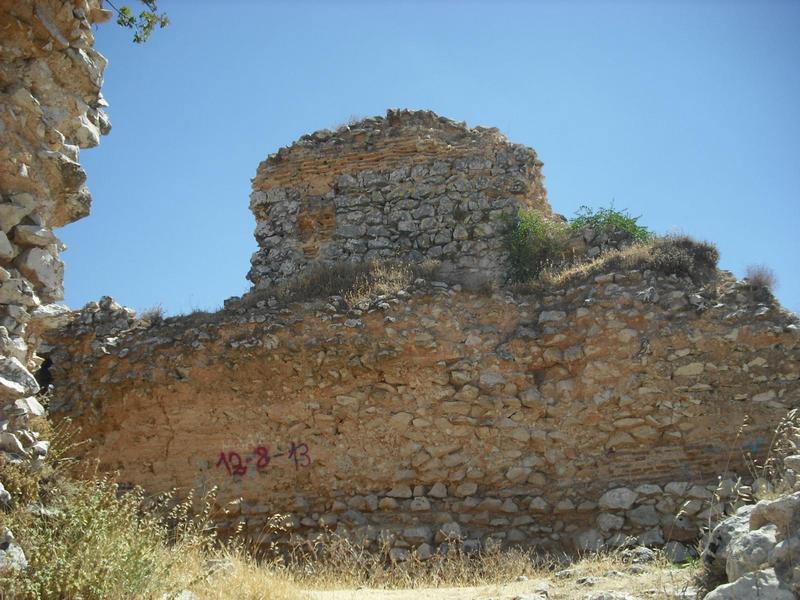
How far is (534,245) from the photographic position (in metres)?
10.8

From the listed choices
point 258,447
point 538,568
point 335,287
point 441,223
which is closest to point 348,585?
point 538,568

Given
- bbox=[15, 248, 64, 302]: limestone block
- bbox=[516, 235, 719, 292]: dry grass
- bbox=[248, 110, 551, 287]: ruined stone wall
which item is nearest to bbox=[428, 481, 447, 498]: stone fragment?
bbox=[516, 235, 719, 292]: dry grass

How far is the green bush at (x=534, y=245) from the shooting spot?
10.6 metres

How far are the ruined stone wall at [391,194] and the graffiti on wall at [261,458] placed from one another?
351 centimetres

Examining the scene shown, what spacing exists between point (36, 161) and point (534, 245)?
7022 millimetres

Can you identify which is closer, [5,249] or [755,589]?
[755,589]

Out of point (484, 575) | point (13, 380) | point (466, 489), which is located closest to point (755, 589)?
point (484, 575)

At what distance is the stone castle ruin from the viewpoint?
806cm

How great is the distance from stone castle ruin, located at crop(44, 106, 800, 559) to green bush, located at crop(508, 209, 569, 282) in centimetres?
35

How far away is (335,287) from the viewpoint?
33.3ft

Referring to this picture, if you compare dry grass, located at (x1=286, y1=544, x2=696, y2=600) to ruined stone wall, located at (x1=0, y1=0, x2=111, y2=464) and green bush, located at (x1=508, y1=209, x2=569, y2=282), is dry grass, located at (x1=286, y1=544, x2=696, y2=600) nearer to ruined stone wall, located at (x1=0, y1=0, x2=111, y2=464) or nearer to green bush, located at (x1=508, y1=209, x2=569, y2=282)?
ruined stone wall, located at (x1=0, y1=0, x2=111, y2=464)

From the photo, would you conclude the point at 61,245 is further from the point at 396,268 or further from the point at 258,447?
the point at 396,268

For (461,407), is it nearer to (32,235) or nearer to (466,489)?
(466,489)

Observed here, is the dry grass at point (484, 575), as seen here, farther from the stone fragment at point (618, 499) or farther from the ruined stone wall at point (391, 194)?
the ruined stone wall at point (391, 194)
